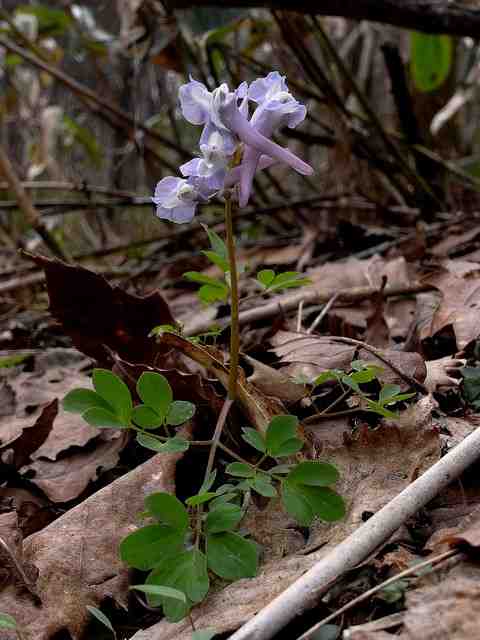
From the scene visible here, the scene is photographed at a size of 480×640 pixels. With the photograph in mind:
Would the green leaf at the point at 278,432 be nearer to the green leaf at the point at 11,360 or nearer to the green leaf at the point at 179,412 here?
the green leaf at the point at 179,412

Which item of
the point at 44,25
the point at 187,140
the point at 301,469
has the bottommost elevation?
the point at 301,469

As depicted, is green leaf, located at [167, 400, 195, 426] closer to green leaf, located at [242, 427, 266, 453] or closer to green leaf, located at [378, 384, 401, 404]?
green leaf, located at [242, 427, 266, 453]

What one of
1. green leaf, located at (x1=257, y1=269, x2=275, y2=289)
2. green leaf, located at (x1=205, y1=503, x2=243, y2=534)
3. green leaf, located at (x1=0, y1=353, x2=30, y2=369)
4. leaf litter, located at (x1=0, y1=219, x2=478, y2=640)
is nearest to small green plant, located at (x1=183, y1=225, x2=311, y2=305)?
green leaf, located at (x1=257, y1=269, x2=275, y2=289)

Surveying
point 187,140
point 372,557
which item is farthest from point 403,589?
point 187,140

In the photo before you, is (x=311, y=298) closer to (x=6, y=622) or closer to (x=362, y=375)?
(x=362, y=375)

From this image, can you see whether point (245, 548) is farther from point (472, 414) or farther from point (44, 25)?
point (44, 25)

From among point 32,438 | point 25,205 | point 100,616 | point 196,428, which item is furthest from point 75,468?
point 25,205
